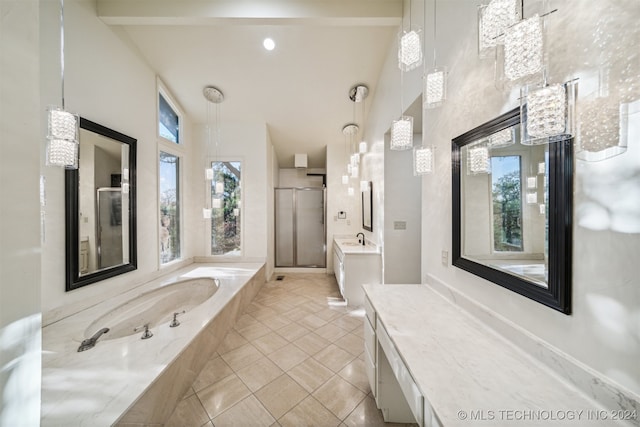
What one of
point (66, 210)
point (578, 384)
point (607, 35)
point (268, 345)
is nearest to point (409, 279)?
point (268, 345)

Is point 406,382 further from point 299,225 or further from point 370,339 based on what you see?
Answer: point 299,225

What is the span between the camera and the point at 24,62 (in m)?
0.66

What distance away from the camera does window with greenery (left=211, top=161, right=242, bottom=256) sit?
418cm

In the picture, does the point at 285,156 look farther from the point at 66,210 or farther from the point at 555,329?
Answer: the point at 555,329

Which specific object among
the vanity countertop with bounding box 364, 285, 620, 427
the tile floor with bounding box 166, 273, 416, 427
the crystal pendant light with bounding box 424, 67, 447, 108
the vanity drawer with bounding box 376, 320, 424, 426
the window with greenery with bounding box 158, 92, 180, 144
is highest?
the window with greenery with bounding box 158, 92, 180, 144

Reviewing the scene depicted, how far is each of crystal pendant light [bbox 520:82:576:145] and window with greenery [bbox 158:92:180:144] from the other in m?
4.13

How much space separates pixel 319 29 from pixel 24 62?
2837mm

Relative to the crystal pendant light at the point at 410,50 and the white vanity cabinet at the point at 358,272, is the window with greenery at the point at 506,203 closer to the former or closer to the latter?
the crystal pendant light at the point at 410,50

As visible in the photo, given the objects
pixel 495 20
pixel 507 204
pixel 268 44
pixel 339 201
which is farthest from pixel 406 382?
pixel 339 201

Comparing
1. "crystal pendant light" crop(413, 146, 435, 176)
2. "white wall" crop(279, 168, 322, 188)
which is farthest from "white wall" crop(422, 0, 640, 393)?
"white wall" crop(279, 168, 322, 188)

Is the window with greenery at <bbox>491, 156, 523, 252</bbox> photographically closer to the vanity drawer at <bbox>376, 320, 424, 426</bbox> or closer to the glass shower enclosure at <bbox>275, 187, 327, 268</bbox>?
the vanity drawer at <bbox>376, 320, 424, 426</bbox>

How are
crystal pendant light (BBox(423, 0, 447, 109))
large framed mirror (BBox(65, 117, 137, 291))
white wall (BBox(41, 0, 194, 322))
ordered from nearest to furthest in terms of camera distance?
1. crystal pendant light (BBox(423, 0, 447, 109))
2. white wall (BBox(41, 0, 194, 322))
3. large framed mirror (BBox(65, 117, 137, 291))

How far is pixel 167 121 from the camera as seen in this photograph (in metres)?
3.51

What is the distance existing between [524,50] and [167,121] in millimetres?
4347
